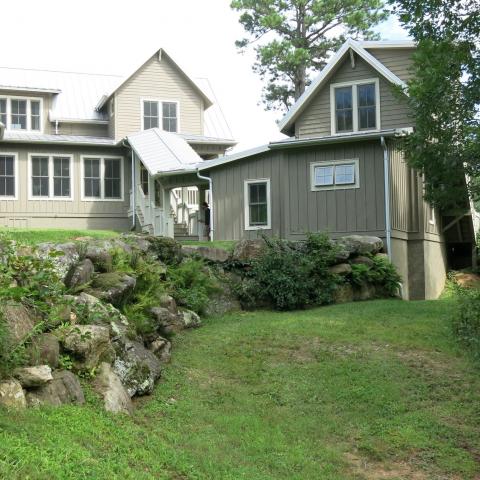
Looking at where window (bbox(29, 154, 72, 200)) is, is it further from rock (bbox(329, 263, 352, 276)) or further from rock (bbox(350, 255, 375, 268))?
rock (bbox(329, 263, 352, 276))

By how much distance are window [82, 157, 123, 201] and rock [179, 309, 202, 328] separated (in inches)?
581

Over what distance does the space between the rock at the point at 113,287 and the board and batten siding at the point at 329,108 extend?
11151 millimetres

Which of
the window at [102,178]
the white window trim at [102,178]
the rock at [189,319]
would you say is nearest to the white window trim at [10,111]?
the white window trim at [102,178]

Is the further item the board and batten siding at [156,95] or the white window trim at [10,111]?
the board and batten siding at [156,95]

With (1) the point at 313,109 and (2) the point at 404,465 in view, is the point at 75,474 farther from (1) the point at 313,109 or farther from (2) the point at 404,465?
(1) the point at 313,109

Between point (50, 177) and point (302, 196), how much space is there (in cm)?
1135

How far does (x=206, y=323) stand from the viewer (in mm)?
13086

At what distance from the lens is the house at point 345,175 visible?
60.5 ft

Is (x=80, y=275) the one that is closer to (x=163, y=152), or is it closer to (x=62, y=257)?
(x=62, y=257)

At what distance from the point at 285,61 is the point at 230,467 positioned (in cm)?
2907

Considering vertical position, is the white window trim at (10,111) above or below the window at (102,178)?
above

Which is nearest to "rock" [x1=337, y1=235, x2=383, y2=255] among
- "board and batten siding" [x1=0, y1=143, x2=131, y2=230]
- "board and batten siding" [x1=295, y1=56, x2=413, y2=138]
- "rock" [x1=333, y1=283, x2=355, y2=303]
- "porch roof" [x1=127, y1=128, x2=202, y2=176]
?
"rock" [x1=333, y1=283, x2=355, y2=303]

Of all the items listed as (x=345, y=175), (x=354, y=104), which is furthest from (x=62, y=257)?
(x=354, y=104)

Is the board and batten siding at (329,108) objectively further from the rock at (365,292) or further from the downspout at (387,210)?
the rock at (365,292)
